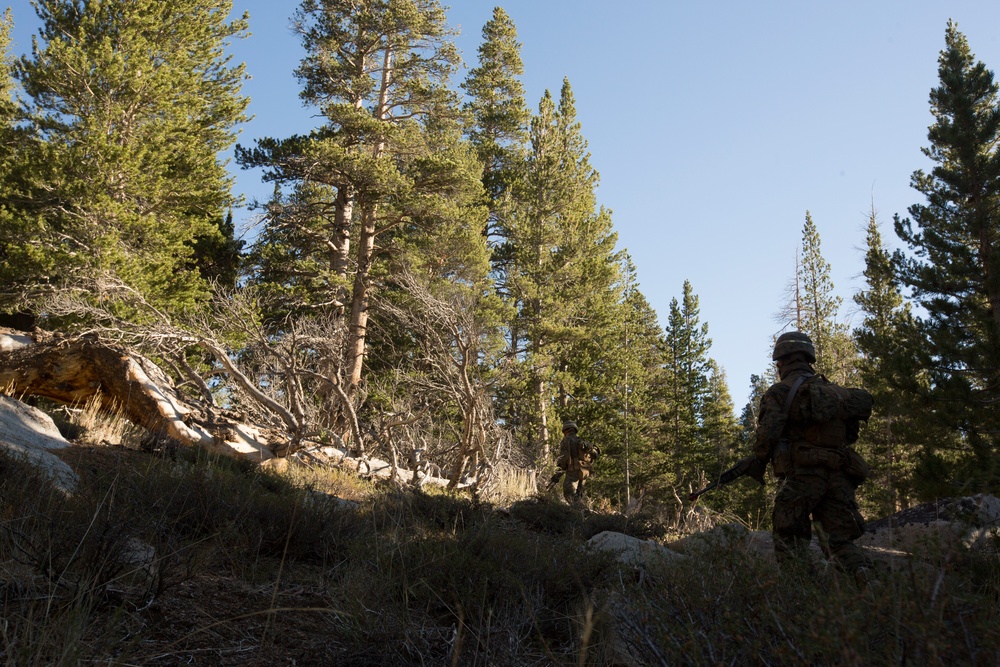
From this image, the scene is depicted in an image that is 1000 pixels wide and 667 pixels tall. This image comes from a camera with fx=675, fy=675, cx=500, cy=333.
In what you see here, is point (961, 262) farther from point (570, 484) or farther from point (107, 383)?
point (107, 383)

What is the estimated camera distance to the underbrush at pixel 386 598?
207 cm

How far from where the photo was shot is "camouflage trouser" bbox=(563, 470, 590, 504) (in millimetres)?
13375

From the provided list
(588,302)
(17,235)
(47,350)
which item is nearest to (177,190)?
(17,235)

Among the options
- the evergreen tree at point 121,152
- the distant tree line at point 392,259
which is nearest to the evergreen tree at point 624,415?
the distant tree line at point 392,259

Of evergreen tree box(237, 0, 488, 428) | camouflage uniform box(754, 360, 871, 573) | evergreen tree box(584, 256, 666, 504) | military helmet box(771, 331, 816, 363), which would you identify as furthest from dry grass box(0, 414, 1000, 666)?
evergreen tree box(584, 256, 666, 504)

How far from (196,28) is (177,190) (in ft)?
15.3

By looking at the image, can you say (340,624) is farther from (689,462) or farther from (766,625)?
(689,462)

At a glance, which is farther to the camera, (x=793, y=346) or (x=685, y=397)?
(x=685, y=397)

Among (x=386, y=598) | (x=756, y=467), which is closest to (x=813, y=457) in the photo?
(x=756, y=467)

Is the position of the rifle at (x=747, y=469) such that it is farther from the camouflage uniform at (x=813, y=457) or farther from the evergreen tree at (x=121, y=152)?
the evergreen tree at (x=121, y=152)

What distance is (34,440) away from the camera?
6.66m

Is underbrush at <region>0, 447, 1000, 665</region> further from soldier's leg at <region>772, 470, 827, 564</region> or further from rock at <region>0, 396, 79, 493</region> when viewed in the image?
soldier's leg at <region>772, 470, 827, 564</region>

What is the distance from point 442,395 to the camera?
43.3 ft

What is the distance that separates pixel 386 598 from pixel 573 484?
34.3 feet
